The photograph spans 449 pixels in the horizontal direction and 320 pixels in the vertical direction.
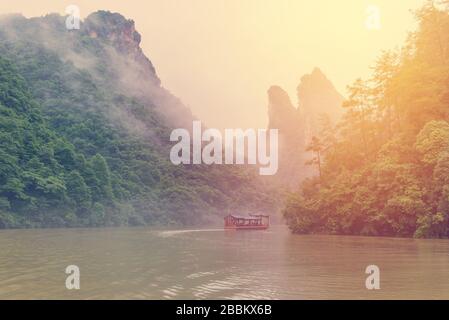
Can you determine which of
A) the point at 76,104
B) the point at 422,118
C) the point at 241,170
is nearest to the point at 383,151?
the point at 422,118

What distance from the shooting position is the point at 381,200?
42.3m

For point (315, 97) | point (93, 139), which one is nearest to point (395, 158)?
point (93, 139)

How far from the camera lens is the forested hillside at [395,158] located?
37750 millimetres

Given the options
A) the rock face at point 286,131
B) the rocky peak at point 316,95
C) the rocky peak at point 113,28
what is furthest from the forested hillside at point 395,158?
the rocky peak at point 316,95

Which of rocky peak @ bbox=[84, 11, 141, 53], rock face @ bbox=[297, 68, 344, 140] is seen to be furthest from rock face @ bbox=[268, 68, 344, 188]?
rocky peak @ bbox=[84, 11, 141, 53]

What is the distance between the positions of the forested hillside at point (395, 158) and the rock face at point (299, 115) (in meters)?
118

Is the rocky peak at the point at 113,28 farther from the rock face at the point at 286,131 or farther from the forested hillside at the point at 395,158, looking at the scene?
the forested hillside at the point at 395,158

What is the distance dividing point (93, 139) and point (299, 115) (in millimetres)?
108885

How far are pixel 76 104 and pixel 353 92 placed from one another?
64.6 meters

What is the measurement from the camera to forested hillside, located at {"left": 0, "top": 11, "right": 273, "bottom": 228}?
66.0 m

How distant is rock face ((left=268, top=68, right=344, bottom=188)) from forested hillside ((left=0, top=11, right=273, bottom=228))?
46.6 m

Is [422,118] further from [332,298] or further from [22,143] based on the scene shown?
[22,143]

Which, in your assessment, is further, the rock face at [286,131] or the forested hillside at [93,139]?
the rock face at [286,131]
